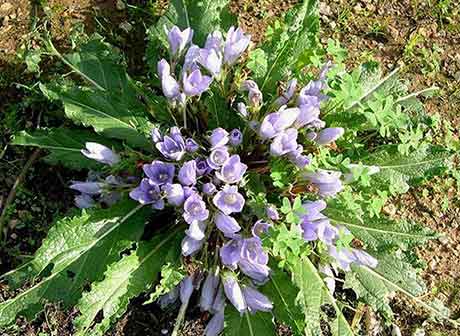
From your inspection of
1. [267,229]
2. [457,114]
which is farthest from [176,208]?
[457,114]

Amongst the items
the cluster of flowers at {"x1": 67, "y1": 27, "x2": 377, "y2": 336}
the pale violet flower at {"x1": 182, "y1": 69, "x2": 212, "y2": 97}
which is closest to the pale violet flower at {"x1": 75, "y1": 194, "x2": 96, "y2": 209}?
the cluster of flowers at {"x1": 67, "y1": 27, "x2": 377, "y2": 336}

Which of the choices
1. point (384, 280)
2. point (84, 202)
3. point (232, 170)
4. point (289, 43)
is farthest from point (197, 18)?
point (384, 280)

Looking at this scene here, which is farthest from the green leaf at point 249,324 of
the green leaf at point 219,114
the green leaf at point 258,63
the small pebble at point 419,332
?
the green leaf at point 258,63

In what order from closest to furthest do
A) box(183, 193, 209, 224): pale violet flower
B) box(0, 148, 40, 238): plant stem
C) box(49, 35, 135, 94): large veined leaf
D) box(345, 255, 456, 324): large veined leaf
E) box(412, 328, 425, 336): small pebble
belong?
box(183, 193, 209, 224): pale violet flower
box(345, 255, 456, 324): large veined leaf
box(49, 35, 135, 94): large veined leaf
box(0, 148, 40, 238): plant stem
box(412, 328, 425, 336): small pebble

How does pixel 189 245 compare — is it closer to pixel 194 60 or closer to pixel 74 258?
pixel 74 258

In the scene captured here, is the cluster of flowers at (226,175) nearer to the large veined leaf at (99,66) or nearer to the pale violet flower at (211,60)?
the pale violet flower at (211,60)

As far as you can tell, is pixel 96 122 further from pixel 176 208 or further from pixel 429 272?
pixel 429 272

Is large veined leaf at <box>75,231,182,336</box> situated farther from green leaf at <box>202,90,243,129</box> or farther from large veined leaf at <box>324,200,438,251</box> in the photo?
large veined leaf at <box>324,200,438,251</box>
